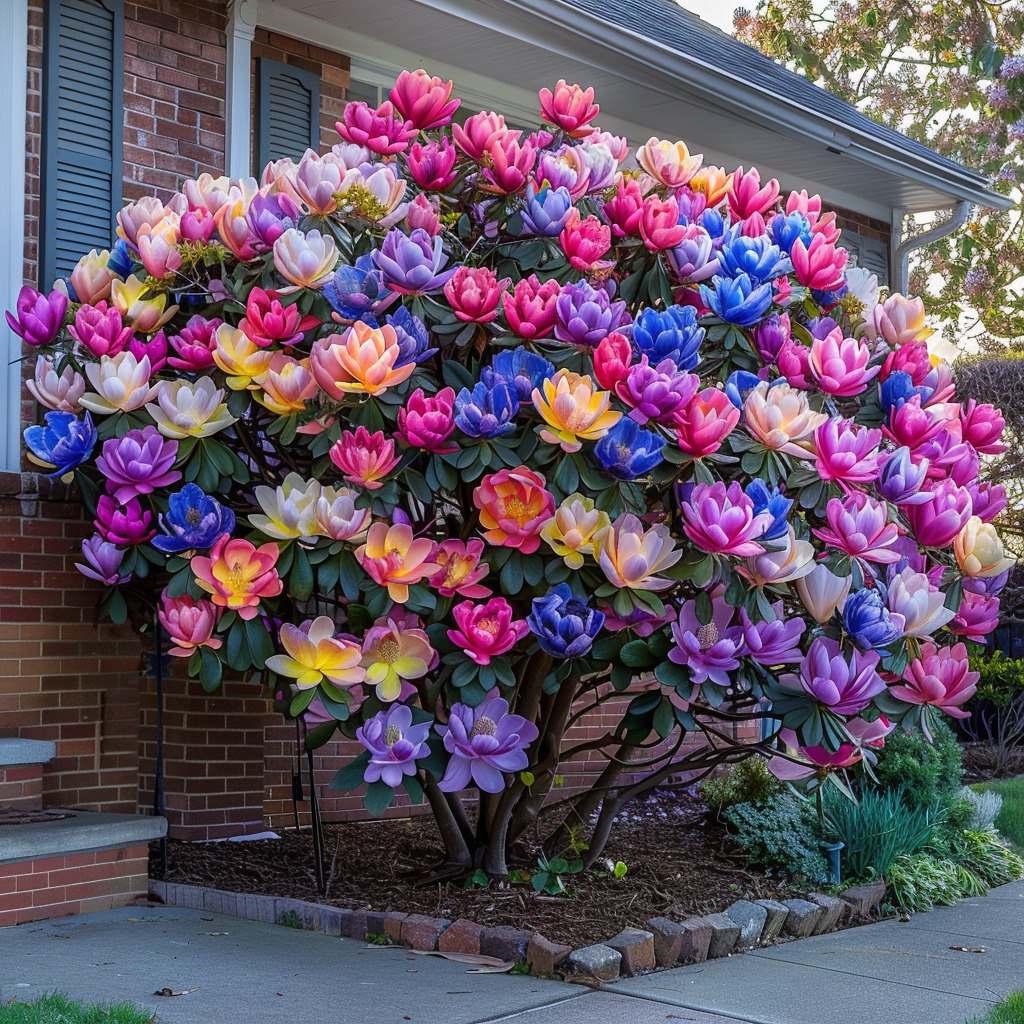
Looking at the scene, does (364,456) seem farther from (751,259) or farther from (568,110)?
(568,110)

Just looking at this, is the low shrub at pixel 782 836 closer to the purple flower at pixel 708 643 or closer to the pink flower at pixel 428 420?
the purple flower at pixel 708 643

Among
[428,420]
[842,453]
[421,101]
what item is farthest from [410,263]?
[842,453]

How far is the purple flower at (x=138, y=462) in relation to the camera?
15.1 ft

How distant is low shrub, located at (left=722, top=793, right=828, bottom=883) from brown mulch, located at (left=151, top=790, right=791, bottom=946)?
12 cm

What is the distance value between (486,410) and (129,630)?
2.50m

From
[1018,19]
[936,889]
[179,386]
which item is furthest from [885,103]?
[179,386]

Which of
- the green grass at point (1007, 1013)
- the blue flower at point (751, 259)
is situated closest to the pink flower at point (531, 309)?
the blue flower at point (751, 259)

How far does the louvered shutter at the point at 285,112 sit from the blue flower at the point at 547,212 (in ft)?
8.37

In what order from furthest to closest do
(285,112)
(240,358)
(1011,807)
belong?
1. (1011,807)
2. (285,112)
3. (240,358)

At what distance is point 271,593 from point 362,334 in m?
0.91

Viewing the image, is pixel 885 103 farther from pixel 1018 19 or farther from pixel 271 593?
pixel 271 593

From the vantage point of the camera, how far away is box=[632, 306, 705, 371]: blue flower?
14.3 feet

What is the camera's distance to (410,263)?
4414 mm

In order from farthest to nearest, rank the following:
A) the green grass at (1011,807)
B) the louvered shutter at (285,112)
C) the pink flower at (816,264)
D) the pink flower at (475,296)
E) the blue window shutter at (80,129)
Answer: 1. the green grass at (1011,807)
2. the louvered shutter at (285,112)
3. the blue window shutter at (80,129)
4. the pink flower at (816,264)
5. the pink flower at (475,296)
